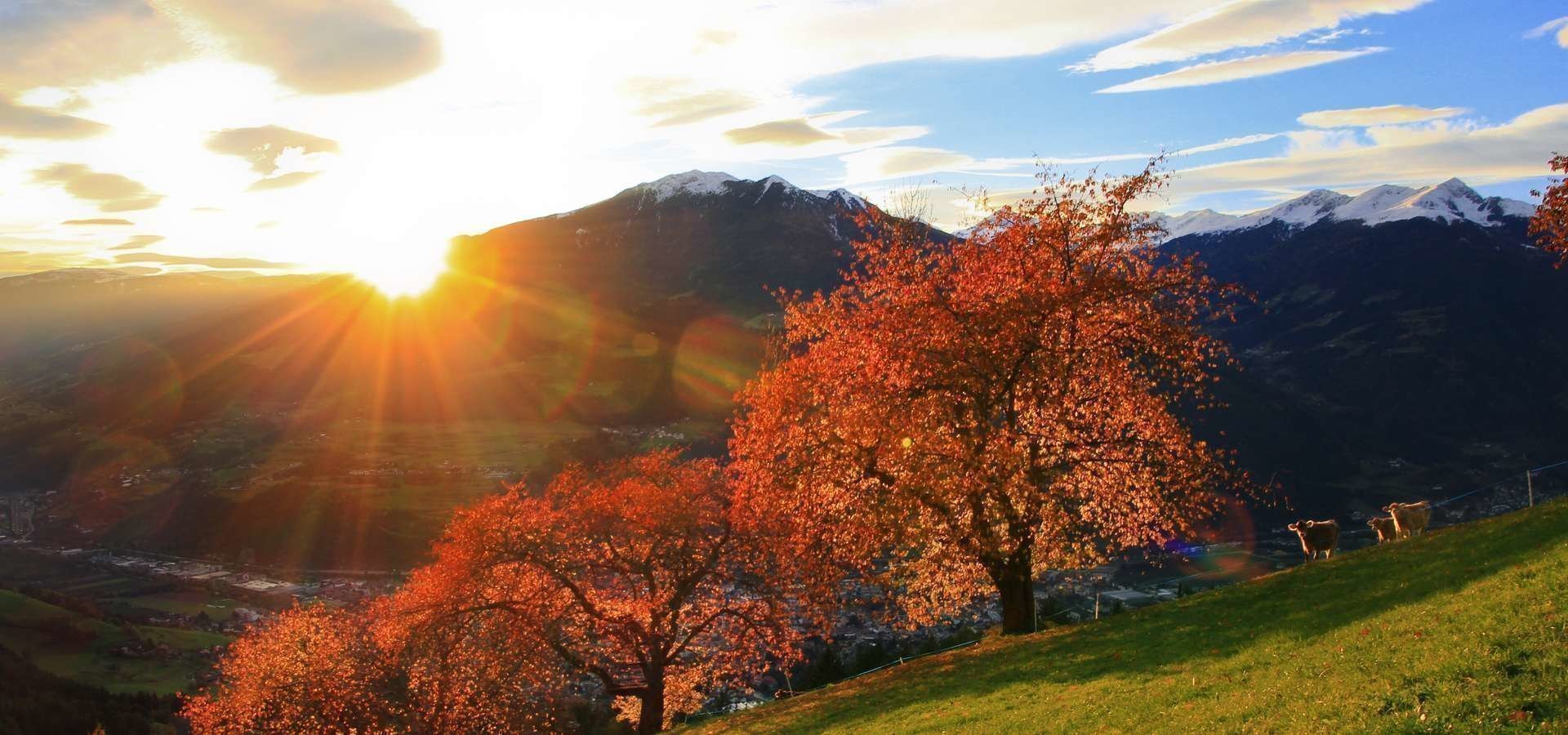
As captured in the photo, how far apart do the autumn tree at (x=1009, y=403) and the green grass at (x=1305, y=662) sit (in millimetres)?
4147

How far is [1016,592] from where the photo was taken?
35.7 meters

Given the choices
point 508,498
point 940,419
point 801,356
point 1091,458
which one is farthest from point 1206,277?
point 508,498

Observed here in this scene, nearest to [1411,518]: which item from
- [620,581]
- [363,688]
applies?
[620,581]

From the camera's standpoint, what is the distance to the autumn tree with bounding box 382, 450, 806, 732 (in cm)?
4116

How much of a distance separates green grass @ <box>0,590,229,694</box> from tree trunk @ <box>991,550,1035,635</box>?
116 m

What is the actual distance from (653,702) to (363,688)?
27.1 meters

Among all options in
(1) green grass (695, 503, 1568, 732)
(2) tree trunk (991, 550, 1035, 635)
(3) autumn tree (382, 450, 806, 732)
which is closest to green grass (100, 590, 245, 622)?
(3) autumn tree (382, 450, 806, 732)

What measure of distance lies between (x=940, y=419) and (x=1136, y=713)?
1623 centimetres

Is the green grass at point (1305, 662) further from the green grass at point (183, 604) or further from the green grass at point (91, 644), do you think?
the green grass at point (183, 604)

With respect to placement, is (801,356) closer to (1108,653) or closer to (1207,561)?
(1108,653)

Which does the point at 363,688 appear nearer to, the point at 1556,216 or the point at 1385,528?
the point at 1385,528

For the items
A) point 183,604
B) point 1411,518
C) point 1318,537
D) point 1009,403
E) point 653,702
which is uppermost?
point 1009,403

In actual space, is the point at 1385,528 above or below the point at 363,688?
above

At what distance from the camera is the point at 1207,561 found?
18000 cm
